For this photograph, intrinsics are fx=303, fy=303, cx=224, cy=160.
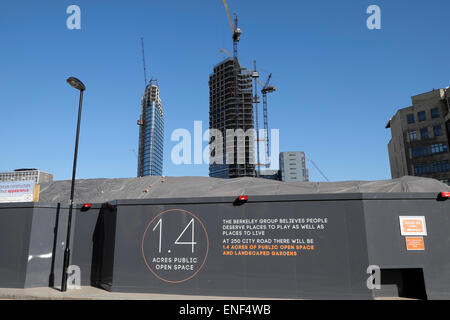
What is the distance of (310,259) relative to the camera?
12.6 m

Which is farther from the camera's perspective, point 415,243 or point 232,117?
point 232,117

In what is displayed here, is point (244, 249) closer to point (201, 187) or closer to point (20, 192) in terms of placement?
point (201, 187)

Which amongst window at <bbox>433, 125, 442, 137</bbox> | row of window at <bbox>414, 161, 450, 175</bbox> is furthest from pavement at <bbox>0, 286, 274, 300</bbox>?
window at <bbox>433, 125, 442, 137</bbox>

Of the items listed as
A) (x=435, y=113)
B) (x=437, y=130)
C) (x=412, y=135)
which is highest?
(x=435, y=113)

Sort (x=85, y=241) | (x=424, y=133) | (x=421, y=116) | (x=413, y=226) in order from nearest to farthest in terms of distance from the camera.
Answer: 1. (x=413, y=226)
2. (x=85, y=241)
3. (x=424, y=133)
4. (x=421, y=116)

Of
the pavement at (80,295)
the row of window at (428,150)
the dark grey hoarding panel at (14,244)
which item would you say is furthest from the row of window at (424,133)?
the dark grey hoarding panel at (14,244)

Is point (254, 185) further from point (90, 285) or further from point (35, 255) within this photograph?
point (35, 255)

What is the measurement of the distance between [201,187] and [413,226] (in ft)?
32.6

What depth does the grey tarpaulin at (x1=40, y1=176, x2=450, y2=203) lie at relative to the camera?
1465cm

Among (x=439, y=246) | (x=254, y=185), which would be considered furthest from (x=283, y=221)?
(x=439, y=246)

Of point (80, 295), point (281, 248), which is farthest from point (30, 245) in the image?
point (281, 248)

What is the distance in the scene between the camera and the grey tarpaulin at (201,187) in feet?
48.1

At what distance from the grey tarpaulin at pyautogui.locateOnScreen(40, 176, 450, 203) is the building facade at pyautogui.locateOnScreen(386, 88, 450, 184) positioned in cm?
6412

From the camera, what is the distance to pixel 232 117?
16325 centimetres
